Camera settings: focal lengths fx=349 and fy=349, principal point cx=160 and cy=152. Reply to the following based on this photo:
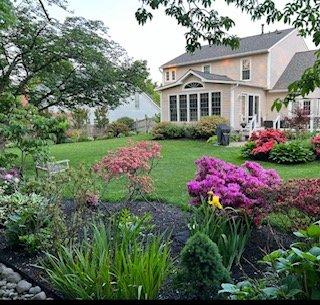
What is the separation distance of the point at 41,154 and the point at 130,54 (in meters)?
7.70

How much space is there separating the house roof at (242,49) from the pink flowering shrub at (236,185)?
14920 mm

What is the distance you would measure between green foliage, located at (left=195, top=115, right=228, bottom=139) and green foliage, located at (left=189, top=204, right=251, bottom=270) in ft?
40.6

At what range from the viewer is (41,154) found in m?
5.92

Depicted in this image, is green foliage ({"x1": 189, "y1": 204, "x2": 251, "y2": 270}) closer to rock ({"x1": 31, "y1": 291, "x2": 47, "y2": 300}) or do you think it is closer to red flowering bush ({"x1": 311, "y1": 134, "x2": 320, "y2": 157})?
rock ({"x1": 31, "y1": 291, "x2": 47, "y2": 300})

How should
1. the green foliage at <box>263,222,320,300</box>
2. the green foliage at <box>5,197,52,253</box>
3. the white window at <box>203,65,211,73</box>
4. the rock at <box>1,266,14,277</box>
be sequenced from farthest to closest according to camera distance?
the white window at <box>203,65,211,73</box> < the green foliage at <box>5,197,52,253</box> < the rock at <box>1,266,14,277</box> < the green foliage at <box>263,222,320,300</box>

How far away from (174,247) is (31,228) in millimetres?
1492

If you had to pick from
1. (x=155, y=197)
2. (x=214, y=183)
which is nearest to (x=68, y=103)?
(x=155, y=197)

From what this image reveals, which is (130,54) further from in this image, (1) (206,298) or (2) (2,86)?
(1) (206,298)

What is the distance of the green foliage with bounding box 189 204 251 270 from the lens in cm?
308

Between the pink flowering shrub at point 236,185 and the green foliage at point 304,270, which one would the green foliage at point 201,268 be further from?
the pink flowering shrub at point 236,185

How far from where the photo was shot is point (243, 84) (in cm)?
1745

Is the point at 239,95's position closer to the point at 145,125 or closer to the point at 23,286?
the point at 145,125

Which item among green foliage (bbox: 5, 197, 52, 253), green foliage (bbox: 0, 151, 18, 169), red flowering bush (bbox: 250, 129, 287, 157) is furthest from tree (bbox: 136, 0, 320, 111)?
red flowering bush (bbox: 250, 129, 287, 157)

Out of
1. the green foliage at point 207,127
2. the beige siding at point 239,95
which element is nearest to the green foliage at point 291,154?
the green foliage at point 207,127
